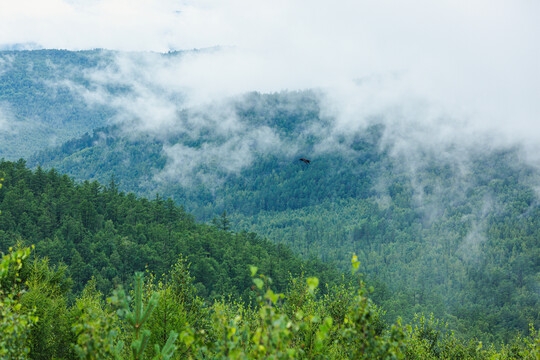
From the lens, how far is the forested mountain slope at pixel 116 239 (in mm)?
106750

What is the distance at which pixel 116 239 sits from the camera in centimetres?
12162

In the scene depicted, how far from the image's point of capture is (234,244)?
6014 inches

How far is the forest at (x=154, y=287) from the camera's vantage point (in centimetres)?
1255

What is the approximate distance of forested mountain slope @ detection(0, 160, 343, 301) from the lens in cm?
10675

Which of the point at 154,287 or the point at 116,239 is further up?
the point at 154,287

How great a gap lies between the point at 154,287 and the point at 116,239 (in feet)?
247

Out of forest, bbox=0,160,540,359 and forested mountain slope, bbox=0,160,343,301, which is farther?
forested mountain slope, bbox=0,160,343,301

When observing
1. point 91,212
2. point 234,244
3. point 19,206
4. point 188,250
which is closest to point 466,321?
point 234,244

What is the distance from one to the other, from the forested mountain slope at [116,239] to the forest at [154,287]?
0.39 m

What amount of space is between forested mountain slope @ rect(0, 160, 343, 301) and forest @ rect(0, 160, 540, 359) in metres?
0.39

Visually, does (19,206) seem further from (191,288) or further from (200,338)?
(200,338)

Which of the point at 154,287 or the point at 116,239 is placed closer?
the point at 154,287

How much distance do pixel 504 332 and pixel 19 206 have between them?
18274 centimetres

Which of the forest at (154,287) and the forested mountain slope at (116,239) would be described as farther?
the forested mountain slope at (116,239)
